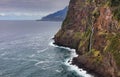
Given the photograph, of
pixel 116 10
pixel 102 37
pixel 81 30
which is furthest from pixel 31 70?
pixel 81 30

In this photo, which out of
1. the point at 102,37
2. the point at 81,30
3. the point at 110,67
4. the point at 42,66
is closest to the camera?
the point at 110,67

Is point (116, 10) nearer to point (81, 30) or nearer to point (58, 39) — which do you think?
point (81, 30)

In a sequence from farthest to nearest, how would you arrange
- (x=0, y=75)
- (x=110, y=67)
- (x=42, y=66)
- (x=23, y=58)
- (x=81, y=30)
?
(x=81, y=30) → (x=23, y=58) → (x=42, y=66) → (x=0, y=75) → (x=110, y=67)

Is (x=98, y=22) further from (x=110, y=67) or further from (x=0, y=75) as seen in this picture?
(x=0, y=75)

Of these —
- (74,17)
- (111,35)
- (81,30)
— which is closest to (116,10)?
(111,35)

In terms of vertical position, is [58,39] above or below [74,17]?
below

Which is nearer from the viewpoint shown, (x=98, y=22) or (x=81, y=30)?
(x=98, y=22)

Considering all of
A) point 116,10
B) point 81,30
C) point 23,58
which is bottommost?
point 23,58

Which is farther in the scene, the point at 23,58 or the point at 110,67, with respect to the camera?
the point at 23,58

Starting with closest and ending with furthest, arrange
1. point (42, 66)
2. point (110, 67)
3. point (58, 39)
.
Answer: point (110, 67), point (42, 66), point (58, 39)
